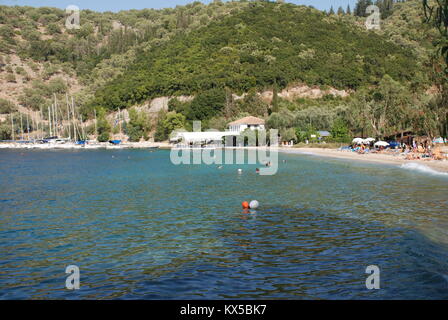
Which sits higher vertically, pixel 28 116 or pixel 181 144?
pixel 28 116

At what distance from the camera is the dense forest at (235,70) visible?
407 feet

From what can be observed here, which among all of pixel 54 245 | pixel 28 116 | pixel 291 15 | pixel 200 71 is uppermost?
pixel 291 15

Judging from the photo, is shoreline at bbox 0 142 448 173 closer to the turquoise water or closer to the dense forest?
the dense forest

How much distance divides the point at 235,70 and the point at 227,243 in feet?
410

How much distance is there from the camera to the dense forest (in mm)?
124125

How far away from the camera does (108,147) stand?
118 metres

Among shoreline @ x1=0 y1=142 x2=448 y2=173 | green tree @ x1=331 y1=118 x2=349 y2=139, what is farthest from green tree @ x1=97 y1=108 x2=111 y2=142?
green tree @ x1=331 y1=118 x2=349 y2=139

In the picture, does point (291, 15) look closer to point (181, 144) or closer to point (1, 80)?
point (181, 144)

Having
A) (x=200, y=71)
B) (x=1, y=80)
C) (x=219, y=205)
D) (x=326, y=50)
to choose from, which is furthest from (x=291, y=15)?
(x=219, y=205)

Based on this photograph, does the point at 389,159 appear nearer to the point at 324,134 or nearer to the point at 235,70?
the point at 324,134

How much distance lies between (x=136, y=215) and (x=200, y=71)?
→ 4830 inches

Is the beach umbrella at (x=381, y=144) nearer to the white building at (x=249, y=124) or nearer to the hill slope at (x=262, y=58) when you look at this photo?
the white building at (x=249, y=124)

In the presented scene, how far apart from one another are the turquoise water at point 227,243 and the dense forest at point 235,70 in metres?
63.8
